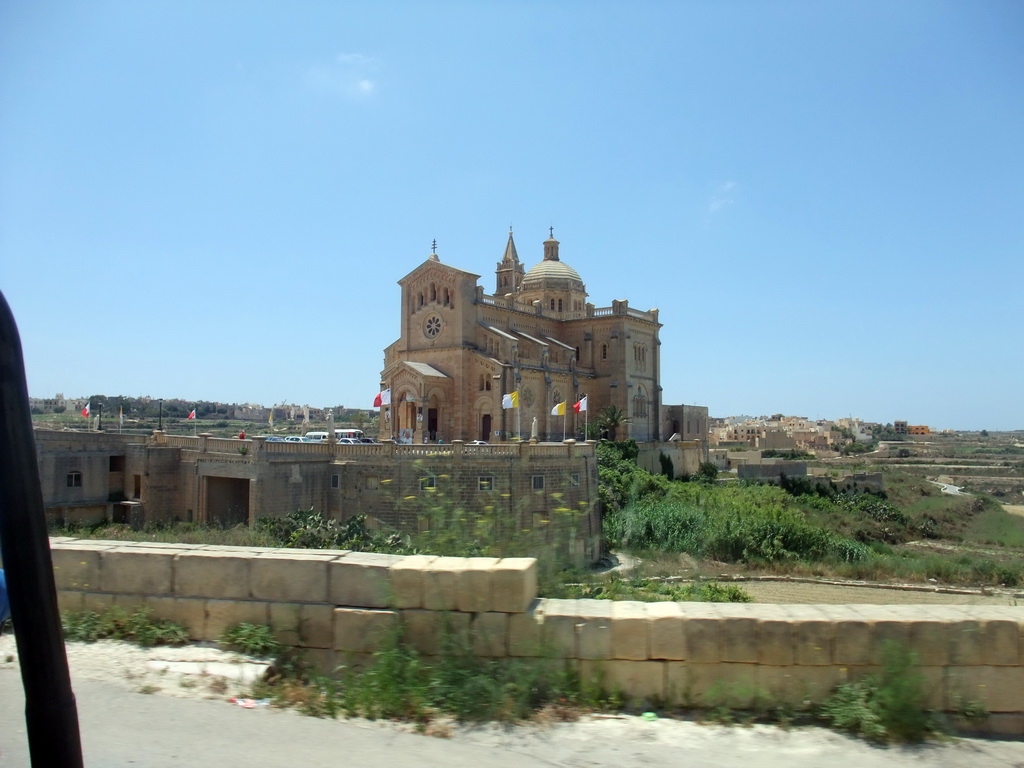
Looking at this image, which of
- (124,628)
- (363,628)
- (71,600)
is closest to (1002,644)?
(363,628)

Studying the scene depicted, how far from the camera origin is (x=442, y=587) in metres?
6.16

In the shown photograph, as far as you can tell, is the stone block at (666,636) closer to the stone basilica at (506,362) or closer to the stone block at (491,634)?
the stone block at (491,634)

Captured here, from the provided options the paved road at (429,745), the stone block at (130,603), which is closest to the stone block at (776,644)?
the paved road at (429,745)

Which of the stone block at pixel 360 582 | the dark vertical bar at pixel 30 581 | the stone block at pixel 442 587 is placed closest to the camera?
the dark vertical bar at pixel 30 581

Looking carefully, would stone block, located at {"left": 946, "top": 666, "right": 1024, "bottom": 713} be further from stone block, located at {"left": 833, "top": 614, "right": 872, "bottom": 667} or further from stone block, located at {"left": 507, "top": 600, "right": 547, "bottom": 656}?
stone block, located at {"left": 507, "top": 600, "right": 547, "bottom": 656}

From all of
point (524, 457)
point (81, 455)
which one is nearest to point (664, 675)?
point (524, 457)

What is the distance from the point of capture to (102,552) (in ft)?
23.8

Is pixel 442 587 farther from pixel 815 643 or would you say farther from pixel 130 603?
pixel 130 603

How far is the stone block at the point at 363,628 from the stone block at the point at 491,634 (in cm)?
70

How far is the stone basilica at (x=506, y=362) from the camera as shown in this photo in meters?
39.1

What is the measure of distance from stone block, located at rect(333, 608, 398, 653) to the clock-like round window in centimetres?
3525

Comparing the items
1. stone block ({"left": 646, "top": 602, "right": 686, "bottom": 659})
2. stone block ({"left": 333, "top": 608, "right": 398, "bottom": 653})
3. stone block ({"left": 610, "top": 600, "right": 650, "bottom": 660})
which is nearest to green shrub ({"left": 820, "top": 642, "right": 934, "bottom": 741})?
stone block ({"left": 646, "top": 602, "right": 686, "bottom": 659})

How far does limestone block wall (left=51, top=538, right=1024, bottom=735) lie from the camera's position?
559 centimetres

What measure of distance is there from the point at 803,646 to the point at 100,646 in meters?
6.11
